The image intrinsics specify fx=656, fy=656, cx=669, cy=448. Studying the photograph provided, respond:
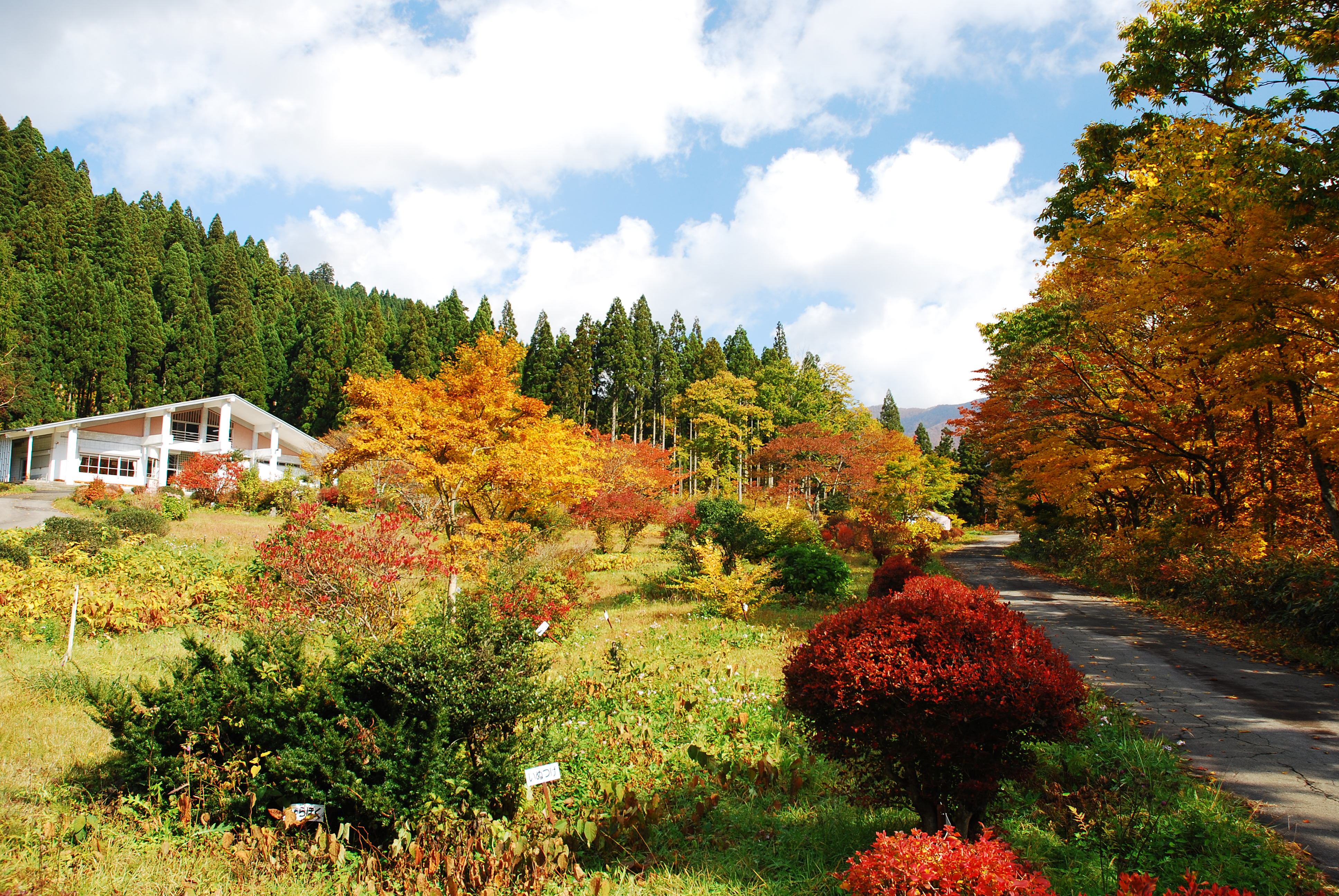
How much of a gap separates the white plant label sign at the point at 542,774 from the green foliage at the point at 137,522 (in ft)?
57.0

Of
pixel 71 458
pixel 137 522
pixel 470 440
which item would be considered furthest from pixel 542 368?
pixel 470 440

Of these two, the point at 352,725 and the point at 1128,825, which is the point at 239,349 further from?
the point at 1128,825

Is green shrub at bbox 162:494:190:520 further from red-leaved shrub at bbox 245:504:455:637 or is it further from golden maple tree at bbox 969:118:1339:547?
golden maple tree at bbox 969:118:1339:547

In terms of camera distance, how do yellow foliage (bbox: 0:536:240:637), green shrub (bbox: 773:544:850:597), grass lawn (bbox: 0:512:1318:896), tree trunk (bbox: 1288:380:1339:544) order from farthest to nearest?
green shrub (bbox: 773:544:850:597)
tree trunk (bbox: 1288:380:1339:544)
yellow foliage (bbox: 0:536:240:637)
grass lawn (bbox: 0:512:1318:896)

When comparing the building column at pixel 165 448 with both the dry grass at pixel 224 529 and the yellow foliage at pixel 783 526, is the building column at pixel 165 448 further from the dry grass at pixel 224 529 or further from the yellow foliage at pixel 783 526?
the yellow foliage at pixel 783 526

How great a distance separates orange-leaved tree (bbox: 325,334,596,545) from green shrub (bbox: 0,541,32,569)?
5159 mm

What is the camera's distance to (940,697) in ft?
12.0

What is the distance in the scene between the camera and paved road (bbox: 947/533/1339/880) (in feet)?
14.4

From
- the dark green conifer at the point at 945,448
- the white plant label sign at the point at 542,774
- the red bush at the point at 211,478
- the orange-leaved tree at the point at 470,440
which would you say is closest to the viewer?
the white plant label sign at the point at 542,774

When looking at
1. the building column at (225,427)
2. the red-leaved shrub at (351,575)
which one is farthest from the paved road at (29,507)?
the red-leaved shrub at (351,575)

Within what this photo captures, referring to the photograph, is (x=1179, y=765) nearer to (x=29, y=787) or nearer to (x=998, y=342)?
(x=29, y=787)

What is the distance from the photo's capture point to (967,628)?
3.92 m

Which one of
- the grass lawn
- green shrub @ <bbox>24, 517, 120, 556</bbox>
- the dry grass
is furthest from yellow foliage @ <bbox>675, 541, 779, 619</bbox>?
green shrub @ <bbox>24, 517, 120, 556</bbox>

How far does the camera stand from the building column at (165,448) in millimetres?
34750
